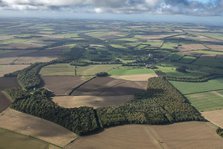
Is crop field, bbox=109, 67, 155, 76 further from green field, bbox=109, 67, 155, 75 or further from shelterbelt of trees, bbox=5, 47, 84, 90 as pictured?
shelterbelt of trees, bbox=5, 47, 84, 90

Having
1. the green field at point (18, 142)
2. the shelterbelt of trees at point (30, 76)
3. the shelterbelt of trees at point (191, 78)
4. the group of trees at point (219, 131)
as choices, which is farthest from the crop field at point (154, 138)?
the shelterbelt of trees at point (191, 78)

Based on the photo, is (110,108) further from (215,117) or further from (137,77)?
(137,77)

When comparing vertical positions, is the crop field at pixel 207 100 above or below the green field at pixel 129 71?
below

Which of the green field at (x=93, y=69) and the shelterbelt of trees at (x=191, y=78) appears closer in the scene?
the shelterbelt of trees at (x=191, y=78)

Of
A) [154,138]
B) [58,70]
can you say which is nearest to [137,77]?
[58,70]

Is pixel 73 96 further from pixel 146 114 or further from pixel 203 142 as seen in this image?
pixel 203 142

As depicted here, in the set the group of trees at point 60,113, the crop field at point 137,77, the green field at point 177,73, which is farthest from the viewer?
the green field at point 177,73

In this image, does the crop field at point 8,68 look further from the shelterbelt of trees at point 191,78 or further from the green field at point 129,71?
the shelterbelt of trees at point 191,78

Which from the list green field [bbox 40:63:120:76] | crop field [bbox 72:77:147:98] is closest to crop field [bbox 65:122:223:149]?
crop field [bbox 72:77:147:98]
